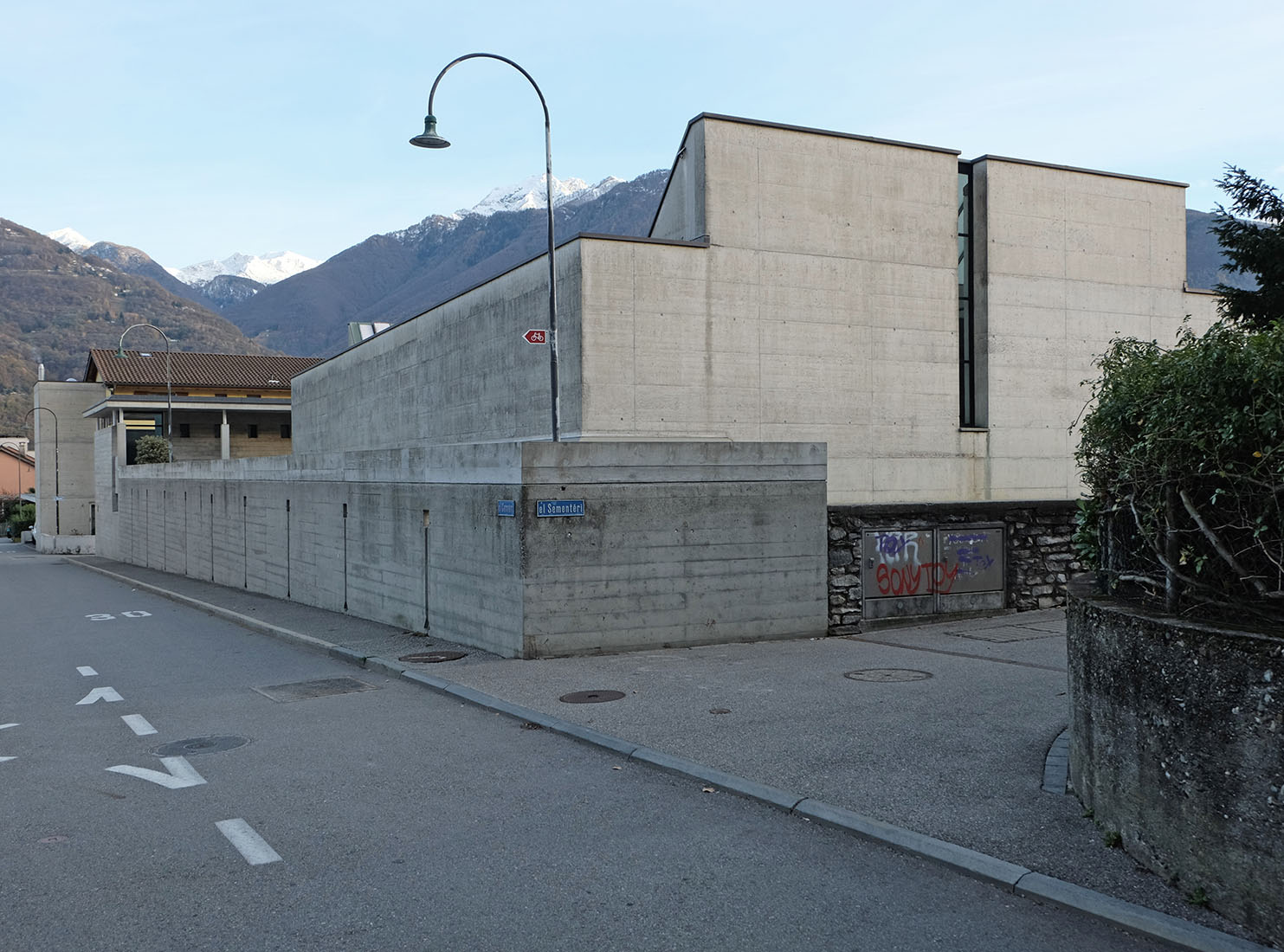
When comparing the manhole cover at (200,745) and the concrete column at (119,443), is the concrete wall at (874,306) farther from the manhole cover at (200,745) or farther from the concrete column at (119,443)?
the concrete column at (119,443)

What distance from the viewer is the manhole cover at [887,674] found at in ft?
40.9

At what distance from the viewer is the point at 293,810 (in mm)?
7598

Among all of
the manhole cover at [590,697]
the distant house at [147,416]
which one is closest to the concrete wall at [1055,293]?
the manhole cover at [590,697]

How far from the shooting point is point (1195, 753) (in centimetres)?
554

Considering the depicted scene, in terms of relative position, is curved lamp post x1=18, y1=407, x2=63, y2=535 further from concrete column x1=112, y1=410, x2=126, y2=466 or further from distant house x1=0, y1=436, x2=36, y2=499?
distant house x1=0, y1=436, x2=36, y2=499

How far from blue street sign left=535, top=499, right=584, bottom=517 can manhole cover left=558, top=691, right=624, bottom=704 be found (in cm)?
314

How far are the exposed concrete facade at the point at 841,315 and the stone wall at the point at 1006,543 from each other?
417 cm

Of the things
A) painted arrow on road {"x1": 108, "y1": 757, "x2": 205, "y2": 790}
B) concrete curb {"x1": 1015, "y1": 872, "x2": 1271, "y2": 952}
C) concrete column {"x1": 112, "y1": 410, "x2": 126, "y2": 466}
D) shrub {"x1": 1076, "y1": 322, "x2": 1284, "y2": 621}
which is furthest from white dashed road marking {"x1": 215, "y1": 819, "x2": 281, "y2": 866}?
concrete column {"x1": 112, "y1": 410, "x2": 126, "y2": 466}

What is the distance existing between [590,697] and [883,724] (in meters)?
3.36

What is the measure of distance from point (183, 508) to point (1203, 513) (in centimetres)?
3700

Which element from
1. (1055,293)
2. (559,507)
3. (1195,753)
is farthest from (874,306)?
(1195,753)

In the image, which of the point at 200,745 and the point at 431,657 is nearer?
the point at 200,745

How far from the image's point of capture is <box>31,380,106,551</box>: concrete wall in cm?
6881

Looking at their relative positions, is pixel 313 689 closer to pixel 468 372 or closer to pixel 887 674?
pixel 887 674
